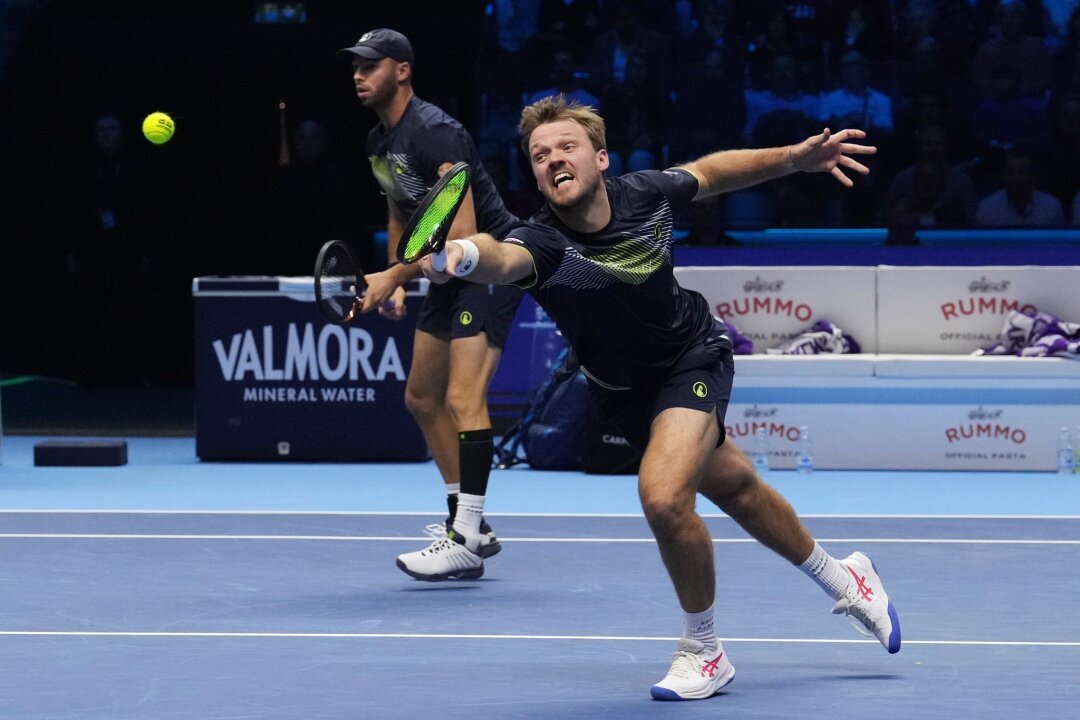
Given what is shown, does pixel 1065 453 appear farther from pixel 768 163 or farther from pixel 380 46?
pixel 768 163

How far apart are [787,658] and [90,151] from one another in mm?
9445

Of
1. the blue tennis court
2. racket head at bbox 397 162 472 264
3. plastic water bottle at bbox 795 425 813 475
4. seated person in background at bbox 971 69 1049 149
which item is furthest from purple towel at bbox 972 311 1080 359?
racket head at bbox 397 162 472 264

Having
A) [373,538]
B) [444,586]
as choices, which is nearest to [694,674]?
[444,586]

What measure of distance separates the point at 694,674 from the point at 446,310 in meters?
2.25

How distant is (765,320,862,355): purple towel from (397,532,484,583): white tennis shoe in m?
3.68

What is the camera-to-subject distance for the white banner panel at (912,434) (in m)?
9.23

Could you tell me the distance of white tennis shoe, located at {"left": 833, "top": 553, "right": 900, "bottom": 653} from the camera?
4.96 meters

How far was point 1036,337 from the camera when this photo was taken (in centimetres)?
946

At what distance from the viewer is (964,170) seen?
1178cm

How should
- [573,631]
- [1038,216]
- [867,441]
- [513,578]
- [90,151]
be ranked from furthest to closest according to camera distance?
[90,151], [1038,216], [867,441], [513,578], [573,631]

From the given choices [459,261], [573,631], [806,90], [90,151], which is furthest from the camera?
[90,151]

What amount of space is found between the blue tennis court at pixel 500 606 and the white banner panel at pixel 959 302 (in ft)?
3.69

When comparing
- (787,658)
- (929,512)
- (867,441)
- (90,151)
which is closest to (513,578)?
(787,658)

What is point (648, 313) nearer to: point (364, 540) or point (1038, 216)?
point (364, 540)
